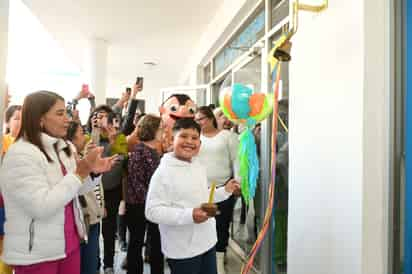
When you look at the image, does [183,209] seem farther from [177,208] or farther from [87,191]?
[87,191]

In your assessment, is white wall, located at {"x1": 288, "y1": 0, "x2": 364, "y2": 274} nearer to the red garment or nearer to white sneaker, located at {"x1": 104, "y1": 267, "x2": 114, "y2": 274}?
the red garment

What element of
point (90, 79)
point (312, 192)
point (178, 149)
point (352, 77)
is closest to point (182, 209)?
point (178, 149)

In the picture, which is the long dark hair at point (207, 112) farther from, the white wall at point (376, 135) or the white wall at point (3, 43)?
the white wall at point (3, 43)

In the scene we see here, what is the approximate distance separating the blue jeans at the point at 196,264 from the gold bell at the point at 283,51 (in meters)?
0.99

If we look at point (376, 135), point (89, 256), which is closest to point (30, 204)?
point (89, 256)

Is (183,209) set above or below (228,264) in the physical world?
above

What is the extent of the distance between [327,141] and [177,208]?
794 mm

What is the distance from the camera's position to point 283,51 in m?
1.60

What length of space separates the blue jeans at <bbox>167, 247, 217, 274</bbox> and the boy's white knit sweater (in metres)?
0.03

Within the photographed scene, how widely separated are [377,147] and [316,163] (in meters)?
0.36

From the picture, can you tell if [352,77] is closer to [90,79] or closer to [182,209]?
[182,209]

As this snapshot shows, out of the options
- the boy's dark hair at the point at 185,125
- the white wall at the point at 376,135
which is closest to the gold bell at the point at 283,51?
the white wall at the point at 376,135

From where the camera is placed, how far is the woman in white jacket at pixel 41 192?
1.30 m

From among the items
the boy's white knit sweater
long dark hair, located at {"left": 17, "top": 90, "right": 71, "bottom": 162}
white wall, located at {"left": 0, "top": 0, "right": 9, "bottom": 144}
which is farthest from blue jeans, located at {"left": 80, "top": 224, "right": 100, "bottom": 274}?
white wall, located at {"left": 0, "top": 0, "right": 9, "bottom": 144}
